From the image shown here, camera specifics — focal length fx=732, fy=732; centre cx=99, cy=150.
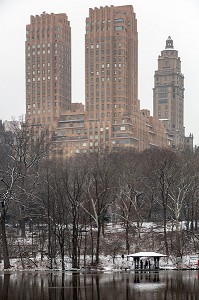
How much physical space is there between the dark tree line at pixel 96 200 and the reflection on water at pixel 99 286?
916cm

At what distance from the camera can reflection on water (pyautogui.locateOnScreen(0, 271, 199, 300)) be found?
42219mm

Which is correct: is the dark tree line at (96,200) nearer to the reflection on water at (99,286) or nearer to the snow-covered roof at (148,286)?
the reflection on water at (99,286)

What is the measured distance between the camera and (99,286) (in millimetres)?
47906

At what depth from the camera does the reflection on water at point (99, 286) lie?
42.2 m

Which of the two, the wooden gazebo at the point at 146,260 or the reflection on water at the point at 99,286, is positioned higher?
the reflection on water at the point at 99,286

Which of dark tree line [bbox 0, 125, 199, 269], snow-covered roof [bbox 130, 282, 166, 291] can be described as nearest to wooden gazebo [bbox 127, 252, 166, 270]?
dark tree line [bbox 0, 125, 199, 269]

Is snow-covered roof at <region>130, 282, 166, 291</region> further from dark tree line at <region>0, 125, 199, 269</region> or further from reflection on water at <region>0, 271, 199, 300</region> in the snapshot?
dark tree line at <region>0, 125, 199, 269</region>

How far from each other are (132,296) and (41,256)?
28524 mm

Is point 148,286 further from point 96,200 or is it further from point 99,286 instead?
point 96,200

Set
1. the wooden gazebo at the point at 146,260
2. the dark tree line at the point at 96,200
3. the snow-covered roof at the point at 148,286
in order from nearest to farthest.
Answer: the snow-covered roof at the point at 148,286
the wooden gazebo at the point at 146,260
the dark tree line at the point at 96,200

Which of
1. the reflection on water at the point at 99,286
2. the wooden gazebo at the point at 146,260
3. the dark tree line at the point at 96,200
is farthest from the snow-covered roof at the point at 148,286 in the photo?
the dark tree line at the point at 96,200

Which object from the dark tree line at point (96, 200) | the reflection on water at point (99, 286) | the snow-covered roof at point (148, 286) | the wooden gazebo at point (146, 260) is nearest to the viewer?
the reflection on water at point (99, 286)

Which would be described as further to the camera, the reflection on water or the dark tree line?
the dark tree line

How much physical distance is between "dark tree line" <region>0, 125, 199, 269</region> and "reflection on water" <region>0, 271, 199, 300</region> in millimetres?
9164
